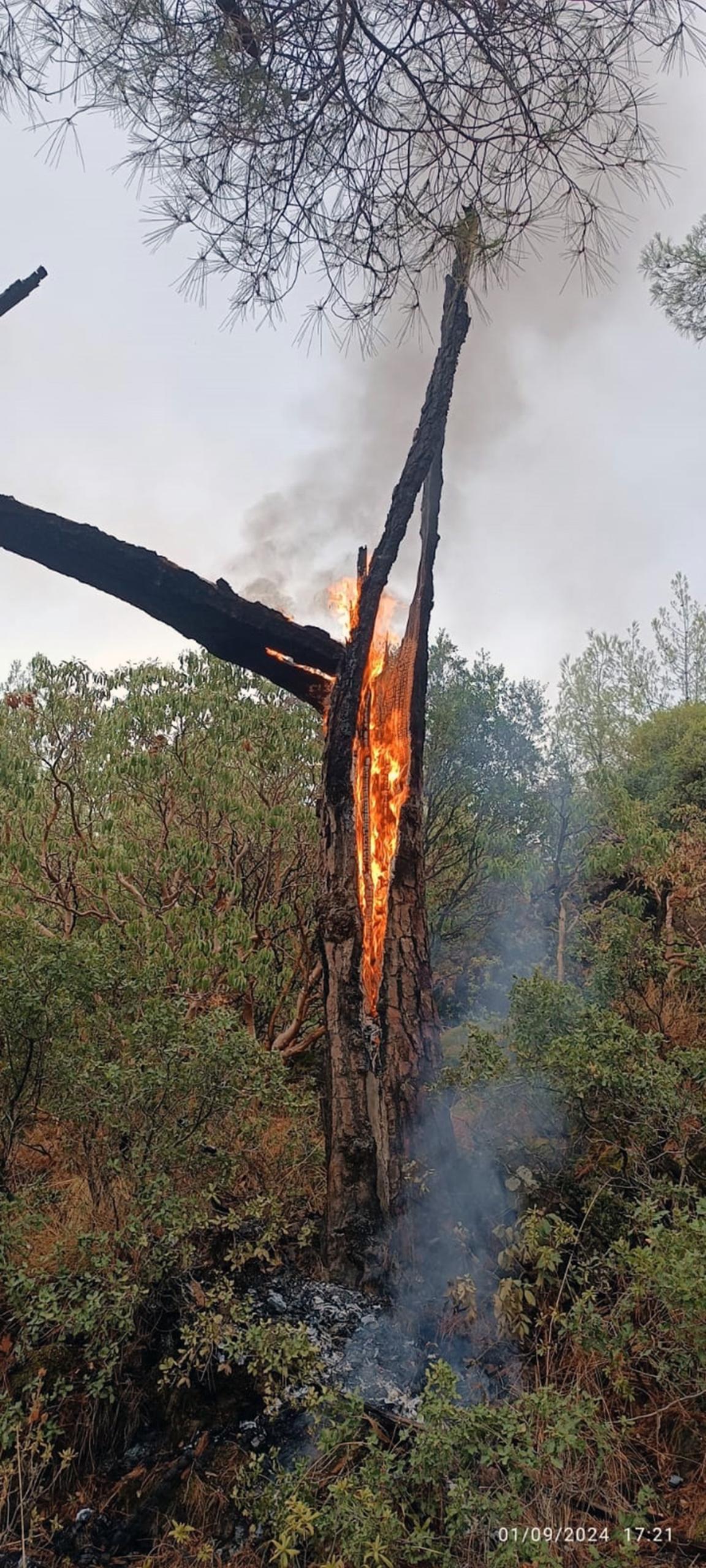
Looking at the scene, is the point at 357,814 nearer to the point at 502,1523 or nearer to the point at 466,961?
the point at 502,1523

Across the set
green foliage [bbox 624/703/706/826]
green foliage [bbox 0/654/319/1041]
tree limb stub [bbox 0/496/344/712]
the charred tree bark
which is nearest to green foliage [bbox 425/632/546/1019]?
green foliage [bbox 0/654/319/1041]

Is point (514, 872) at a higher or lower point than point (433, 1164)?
higher

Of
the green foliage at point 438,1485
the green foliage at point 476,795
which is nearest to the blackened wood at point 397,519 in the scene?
the green foliage at point 438,1485

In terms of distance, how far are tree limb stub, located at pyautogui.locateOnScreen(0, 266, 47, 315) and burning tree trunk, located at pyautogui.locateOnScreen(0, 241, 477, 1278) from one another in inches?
41.7

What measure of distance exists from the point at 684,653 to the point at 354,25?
16.2 meters

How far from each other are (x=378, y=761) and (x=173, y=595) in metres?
1.69

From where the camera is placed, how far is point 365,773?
5.21 m

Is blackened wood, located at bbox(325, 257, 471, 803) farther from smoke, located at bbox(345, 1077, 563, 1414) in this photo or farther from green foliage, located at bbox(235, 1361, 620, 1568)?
green foliage, located at bbox(235, 1361, 620, 1568)

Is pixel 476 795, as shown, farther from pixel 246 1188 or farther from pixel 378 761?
pixel 246 1188

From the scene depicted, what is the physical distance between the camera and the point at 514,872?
9.14 meters

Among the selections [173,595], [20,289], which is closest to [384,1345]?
[173,595]

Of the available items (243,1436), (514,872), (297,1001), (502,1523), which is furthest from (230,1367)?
(514,872)

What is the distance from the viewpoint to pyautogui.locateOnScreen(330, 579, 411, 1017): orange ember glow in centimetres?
484

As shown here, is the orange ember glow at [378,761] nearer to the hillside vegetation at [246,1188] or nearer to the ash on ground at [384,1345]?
the hillside vegetation at [246,1188]
